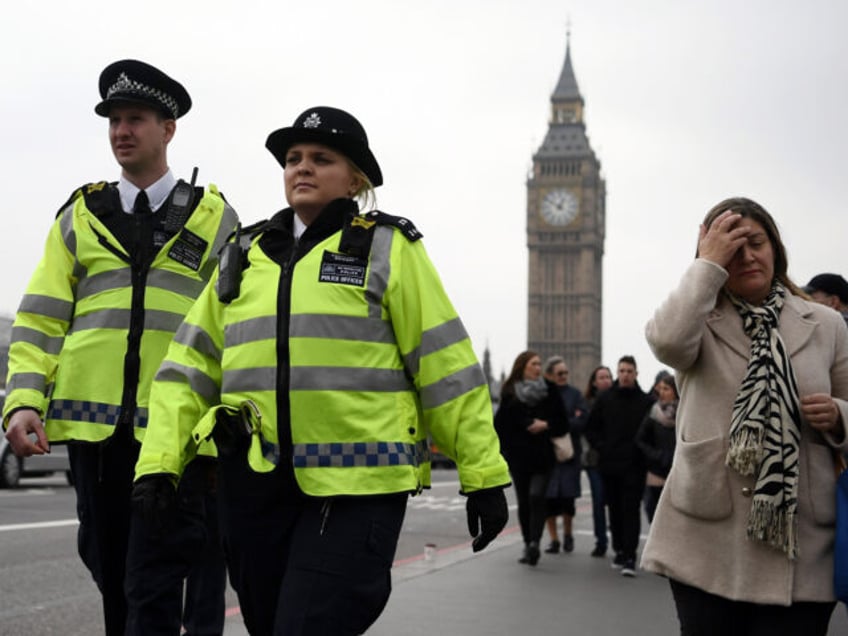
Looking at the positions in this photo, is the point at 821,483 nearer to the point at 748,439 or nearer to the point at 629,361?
the point at 748,439

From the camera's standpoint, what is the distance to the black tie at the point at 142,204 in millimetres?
4324

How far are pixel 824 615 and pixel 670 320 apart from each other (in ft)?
3.00

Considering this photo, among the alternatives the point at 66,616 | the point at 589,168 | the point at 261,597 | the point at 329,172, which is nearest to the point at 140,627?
the point at 261,597

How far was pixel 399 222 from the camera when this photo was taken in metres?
3.46

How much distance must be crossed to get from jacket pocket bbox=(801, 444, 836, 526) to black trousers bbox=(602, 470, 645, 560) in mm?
6555

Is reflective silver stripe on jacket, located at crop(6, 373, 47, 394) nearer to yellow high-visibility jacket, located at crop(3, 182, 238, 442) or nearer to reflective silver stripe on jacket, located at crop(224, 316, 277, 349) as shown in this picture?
yellow high-visibility jacket, located at crop(3, 182, 238, 442)

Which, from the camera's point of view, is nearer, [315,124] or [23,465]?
[315,124]

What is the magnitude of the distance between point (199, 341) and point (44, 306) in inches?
36.9

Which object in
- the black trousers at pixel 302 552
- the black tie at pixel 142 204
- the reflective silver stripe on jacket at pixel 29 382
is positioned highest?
the black tie at pixel 142 204

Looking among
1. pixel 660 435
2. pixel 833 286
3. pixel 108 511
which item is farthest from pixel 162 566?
pixel 660 435

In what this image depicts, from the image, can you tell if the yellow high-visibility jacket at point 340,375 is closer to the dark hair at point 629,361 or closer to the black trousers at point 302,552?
the black trousers at point 302,552

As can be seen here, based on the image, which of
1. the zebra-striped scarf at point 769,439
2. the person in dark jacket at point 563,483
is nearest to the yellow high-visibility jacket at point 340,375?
the zebra-striped scarf at point 769,439

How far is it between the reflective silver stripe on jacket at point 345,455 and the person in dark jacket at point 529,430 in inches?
285

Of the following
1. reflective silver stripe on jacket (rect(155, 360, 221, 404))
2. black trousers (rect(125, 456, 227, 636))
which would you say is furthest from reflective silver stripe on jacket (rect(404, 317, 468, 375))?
black trousers (rect(125, 456, 227, 636))
